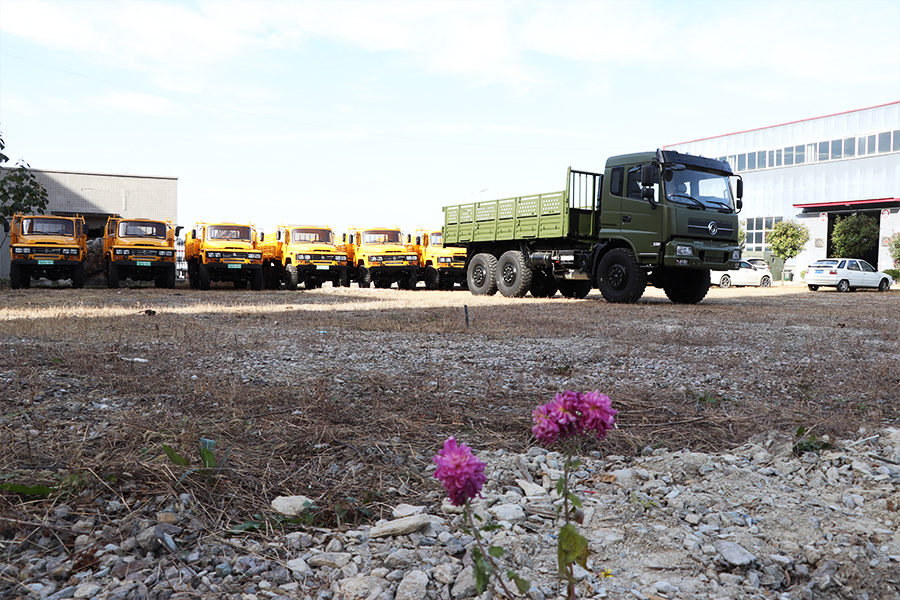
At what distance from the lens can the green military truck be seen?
1298 cm

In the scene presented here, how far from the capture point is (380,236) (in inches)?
915

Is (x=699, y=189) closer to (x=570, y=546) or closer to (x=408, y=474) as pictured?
(x=408, y=474)

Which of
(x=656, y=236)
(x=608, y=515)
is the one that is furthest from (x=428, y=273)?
(x=608, y=515)

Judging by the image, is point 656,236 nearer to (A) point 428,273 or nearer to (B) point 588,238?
(B) point 588,238

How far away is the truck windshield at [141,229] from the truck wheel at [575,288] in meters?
12.2

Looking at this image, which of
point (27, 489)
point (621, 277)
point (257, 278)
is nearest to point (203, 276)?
point (257, 278)

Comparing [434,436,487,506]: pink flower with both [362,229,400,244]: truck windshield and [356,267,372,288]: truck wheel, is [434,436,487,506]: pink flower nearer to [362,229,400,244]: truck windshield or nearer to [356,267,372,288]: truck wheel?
[356,267,372,288]: truck wheel

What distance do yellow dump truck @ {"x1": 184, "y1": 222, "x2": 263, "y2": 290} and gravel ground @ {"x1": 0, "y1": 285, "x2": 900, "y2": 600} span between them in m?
13.7

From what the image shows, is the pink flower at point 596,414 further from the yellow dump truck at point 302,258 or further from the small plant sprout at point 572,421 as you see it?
the yellow dump truck at point 302,258

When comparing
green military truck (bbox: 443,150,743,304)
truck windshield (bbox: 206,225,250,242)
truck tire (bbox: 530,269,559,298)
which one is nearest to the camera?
green military truck (bbox: 443,150,743,304)

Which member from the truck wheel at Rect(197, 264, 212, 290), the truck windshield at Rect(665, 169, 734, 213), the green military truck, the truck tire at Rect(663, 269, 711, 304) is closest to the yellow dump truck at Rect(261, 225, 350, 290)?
the truck wheel at Rect(197, 264, 212, 290)

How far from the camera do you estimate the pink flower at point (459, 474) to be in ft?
4.50

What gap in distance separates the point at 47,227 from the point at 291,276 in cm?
713

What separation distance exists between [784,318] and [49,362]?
1061 centimetres
